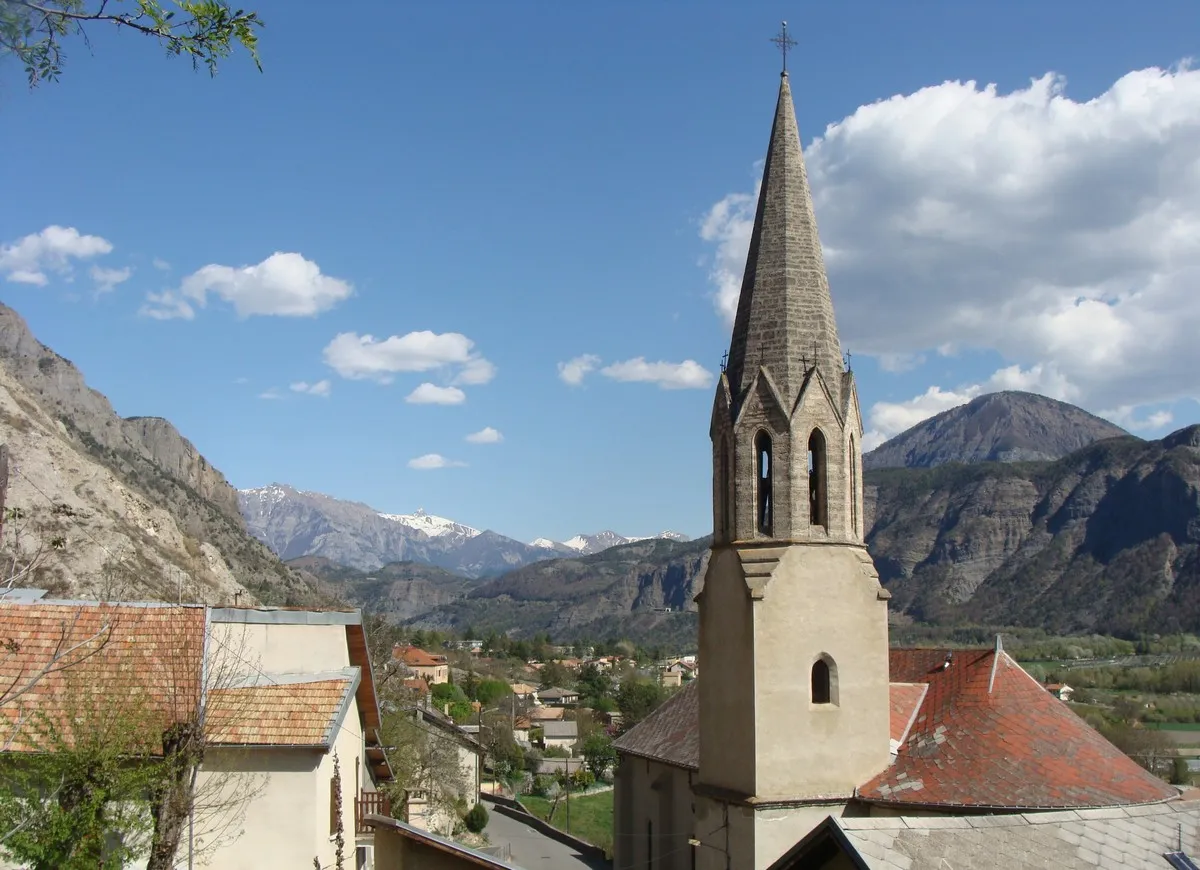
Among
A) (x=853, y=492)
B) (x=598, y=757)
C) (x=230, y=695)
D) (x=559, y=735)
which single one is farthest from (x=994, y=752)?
(x=559, y=735)

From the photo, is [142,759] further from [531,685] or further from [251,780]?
[531,685]

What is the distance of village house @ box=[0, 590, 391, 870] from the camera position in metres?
15.4

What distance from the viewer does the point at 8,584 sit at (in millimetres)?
9453

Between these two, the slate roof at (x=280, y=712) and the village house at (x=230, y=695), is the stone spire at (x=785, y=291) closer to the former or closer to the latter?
the village house at (x=230, y=695)

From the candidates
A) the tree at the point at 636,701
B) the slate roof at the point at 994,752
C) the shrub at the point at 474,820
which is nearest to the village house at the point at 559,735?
the tree at the point at 636,701

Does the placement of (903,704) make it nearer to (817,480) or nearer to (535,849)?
(817,480)

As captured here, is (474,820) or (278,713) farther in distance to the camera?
(474,820)

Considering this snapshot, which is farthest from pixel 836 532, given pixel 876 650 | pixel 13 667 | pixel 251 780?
pixel 13 667

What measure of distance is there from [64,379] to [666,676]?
80.3m

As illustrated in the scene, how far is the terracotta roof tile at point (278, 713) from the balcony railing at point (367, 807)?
10.4 feet

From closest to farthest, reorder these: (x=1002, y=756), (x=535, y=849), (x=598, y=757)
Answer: (x=1002, y=756) → (x=535, y=849) → (x=598, y=757)

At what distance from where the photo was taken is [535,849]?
161 ft

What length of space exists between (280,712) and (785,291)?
1196cm

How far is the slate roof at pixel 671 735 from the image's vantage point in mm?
28125
